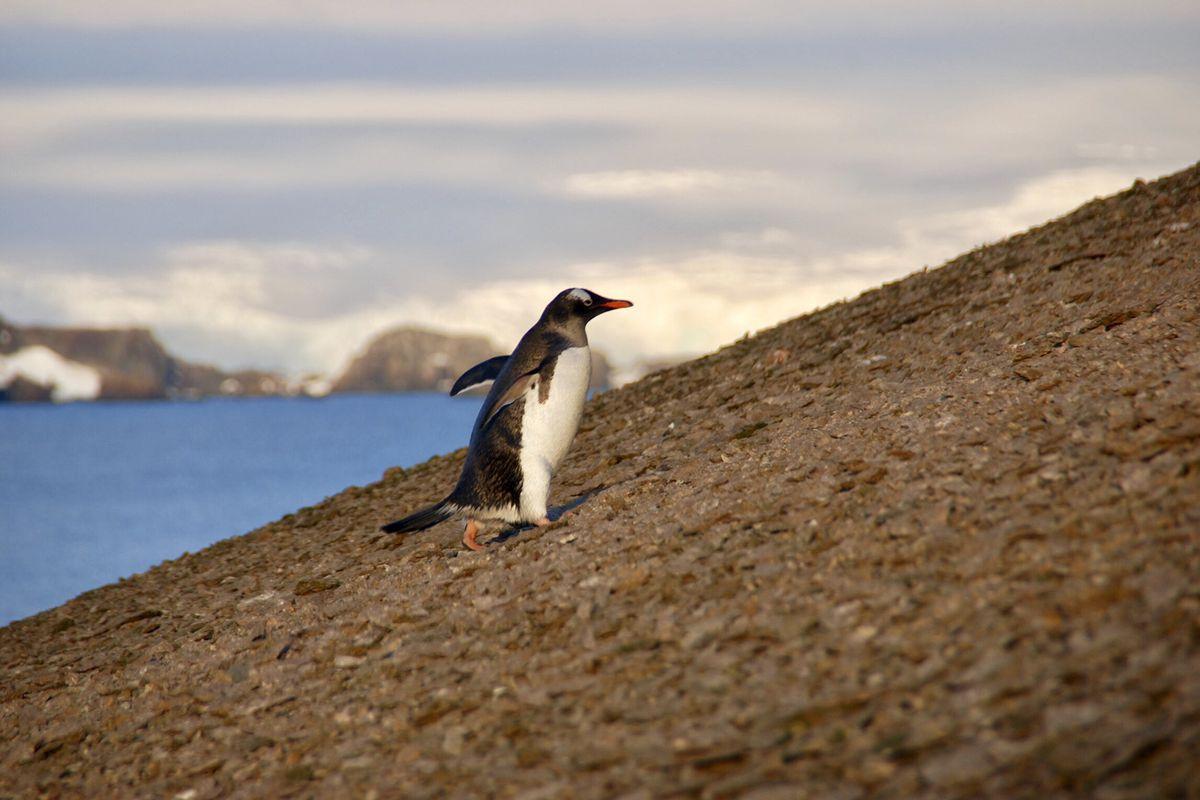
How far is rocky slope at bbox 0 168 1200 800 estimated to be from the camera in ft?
15.4

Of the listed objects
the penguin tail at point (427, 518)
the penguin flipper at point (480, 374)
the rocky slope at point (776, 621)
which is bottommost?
the rocky slope at point (776, 621)

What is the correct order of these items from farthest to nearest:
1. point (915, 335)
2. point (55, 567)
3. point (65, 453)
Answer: point (65, 453)
point (55, 567)
point (915, 335)

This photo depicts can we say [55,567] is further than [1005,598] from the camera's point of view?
Yes

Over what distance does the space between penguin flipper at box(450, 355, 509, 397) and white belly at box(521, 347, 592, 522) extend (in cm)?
73

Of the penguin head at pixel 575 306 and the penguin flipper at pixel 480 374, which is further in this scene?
the penguin flipper at pixel 480 374

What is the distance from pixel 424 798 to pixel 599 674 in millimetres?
1135

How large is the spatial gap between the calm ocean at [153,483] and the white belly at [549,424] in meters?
23.0

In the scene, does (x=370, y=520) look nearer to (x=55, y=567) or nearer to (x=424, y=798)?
(x=424, y=798)

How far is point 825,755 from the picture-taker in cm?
466

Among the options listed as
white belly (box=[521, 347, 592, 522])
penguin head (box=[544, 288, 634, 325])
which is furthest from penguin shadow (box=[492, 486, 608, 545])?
penguin head (box=[544, 288, 634, 325])

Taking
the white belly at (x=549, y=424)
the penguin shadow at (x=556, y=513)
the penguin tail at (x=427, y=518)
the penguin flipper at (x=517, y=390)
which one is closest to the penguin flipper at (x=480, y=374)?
the penguin flipper at (x=517, y=390)

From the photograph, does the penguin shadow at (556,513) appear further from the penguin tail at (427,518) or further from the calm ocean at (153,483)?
the calm ocean at (153,483)

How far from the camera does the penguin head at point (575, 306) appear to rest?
28.4 ft

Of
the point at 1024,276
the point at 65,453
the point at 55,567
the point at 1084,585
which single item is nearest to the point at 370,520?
the point at 1024,276
